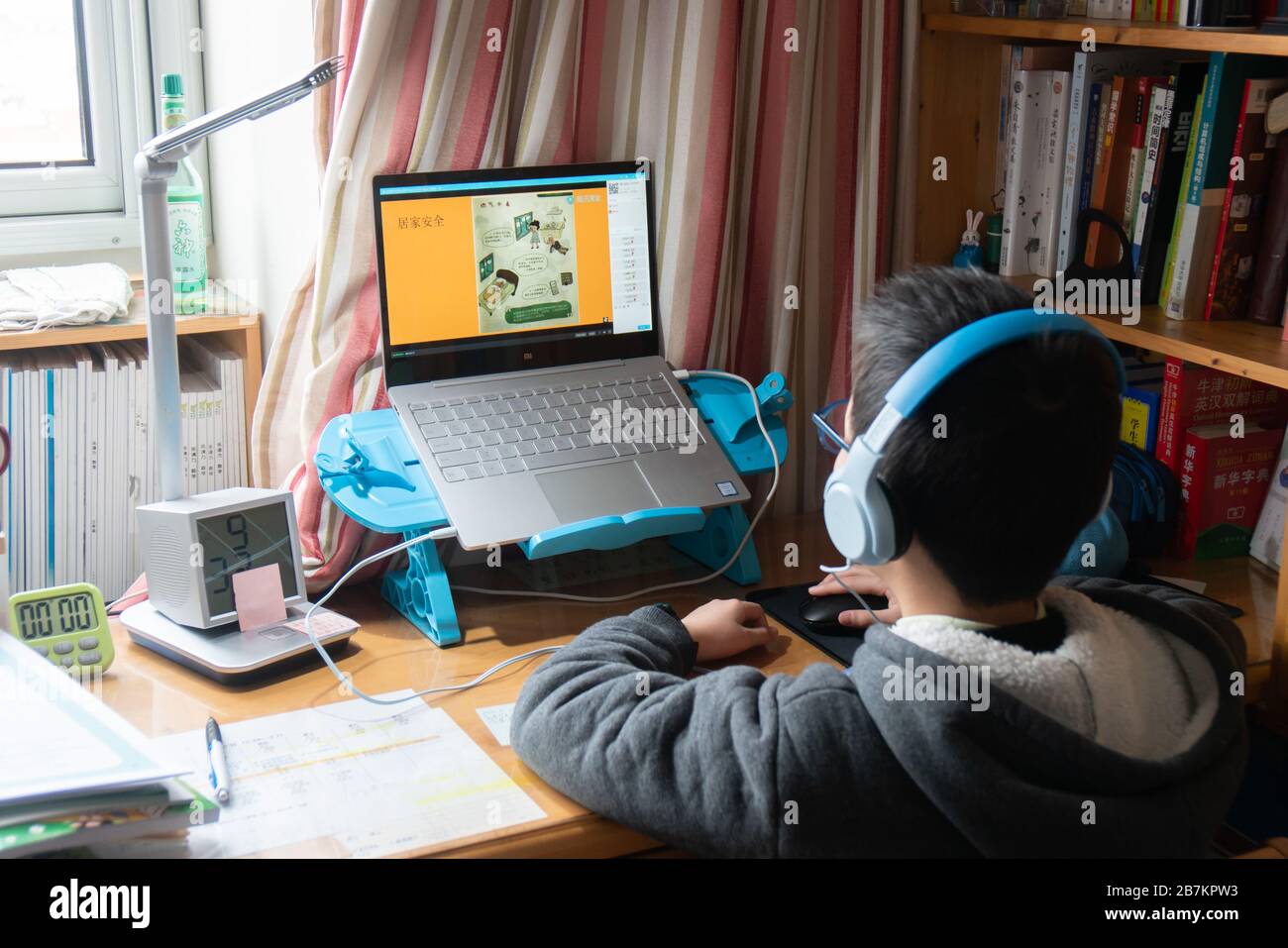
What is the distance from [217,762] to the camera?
1.12 meters

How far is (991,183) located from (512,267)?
0.74 metres

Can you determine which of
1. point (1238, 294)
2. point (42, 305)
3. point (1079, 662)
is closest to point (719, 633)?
point (1079, 662)

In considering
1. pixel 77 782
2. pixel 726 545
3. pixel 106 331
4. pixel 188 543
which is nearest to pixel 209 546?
pixel 188 543

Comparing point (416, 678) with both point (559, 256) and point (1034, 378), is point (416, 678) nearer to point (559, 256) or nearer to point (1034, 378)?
point (559, 256)

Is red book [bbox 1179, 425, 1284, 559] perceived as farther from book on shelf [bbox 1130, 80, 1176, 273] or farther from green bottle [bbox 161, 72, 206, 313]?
green bottle [bbox 161, 72, 206, 313]

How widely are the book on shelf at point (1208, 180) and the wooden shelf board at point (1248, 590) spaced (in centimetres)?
31

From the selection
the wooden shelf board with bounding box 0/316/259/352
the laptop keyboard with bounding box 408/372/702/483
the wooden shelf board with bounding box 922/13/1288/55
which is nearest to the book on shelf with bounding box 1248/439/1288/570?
the wooden shelf board with bounding box 922/13/1288/55

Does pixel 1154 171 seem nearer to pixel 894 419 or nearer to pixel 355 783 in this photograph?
pixel 894 419

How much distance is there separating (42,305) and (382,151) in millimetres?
524

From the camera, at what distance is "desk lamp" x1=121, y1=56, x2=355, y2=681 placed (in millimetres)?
1273

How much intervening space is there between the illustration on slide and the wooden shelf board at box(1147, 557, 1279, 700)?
809 mm

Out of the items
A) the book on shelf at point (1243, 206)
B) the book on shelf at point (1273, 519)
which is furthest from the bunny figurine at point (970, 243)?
the book on shelf at point (1273, 519)
